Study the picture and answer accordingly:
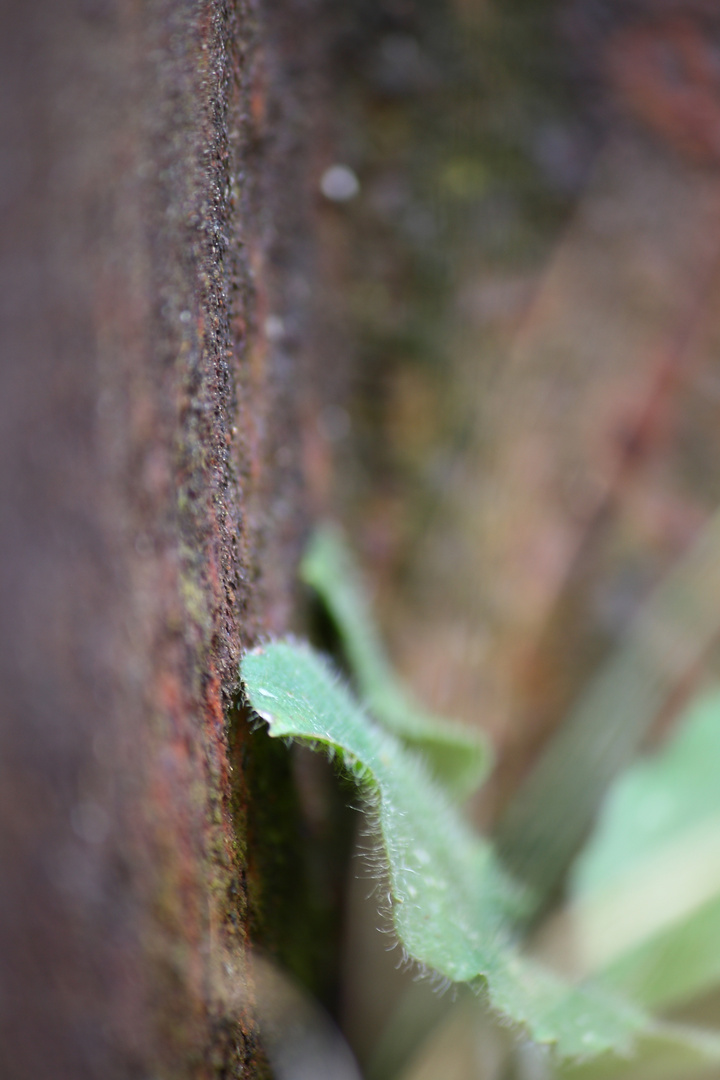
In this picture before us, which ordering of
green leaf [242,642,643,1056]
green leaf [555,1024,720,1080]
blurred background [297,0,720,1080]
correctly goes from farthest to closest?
blurred background [297,0,720,1080] < green leaf [555,1024,720,1080] < green leaf [242,642,643,1056]

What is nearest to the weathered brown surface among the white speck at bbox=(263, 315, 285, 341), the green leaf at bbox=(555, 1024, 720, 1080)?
the white speck at bbox=(263, 315, 285, 341)

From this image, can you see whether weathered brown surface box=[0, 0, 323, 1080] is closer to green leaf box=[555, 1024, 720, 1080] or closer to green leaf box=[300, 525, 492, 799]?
green leaf box=[300, 525, 492, 799]

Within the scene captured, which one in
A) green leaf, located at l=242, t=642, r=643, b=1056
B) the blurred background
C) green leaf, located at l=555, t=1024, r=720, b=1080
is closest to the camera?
green leaf, located at l=242, t=642, r=643, b=1056

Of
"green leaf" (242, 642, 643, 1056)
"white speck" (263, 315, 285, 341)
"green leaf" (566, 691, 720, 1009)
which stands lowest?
"green leaf" (242, 642, 643, 1056)

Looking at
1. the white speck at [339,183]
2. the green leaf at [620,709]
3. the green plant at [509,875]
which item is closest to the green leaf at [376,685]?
the green plant at [509,875]

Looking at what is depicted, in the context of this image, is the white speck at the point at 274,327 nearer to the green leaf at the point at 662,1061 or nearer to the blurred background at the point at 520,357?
the blurred background at the point at 520,357

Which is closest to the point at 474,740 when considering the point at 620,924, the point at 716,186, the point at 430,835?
the point at 430,835

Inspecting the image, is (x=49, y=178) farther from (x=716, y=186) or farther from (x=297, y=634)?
(x=716, y=186)


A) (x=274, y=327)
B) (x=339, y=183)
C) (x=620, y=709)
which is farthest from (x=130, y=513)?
(x=620, y=709)
